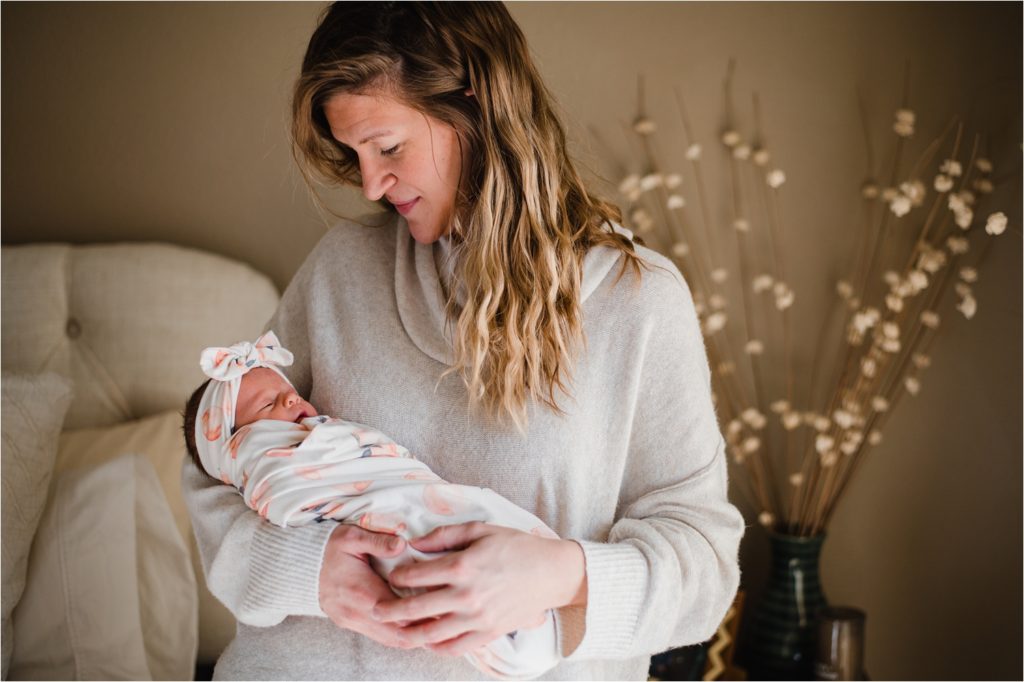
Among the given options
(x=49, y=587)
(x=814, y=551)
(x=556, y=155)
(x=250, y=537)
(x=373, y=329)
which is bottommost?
(x=814, y=551)

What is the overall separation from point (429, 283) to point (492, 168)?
0.21m

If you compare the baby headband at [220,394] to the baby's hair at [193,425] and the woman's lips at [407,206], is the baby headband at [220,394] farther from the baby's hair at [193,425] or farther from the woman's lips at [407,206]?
the woman's lips at [407,206]

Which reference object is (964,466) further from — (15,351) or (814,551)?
(15,351)

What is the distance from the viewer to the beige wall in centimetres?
185

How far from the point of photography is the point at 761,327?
2072 millimetres

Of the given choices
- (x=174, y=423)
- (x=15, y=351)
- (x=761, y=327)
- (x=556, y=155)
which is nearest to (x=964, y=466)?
(x=761, y=327)

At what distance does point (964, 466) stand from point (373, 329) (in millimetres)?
1317

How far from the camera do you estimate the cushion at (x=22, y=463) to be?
5.15 ft

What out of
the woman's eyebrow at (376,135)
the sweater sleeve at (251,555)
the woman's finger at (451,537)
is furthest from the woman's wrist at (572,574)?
the woman's eyebrow at (376,135)

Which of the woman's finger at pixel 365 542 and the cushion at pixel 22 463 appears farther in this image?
the cushion at pixel 22 463

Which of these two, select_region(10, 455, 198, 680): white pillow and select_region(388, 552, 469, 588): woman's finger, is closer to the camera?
select_region(388, 552, 469, 588): woman's finger

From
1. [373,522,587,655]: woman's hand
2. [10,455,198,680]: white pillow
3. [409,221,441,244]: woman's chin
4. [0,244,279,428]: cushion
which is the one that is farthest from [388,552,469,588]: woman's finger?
[0,244,279,428]: cushion

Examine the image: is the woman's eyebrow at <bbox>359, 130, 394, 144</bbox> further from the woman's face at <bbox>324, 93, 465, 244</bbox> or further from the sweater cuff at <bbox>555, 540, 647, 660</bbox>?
the sweater cuff at <bbox>555, 540, 647, 660</bbox>

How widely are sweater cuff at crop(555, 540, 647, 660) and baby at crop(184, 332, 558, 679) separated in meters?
0.03
